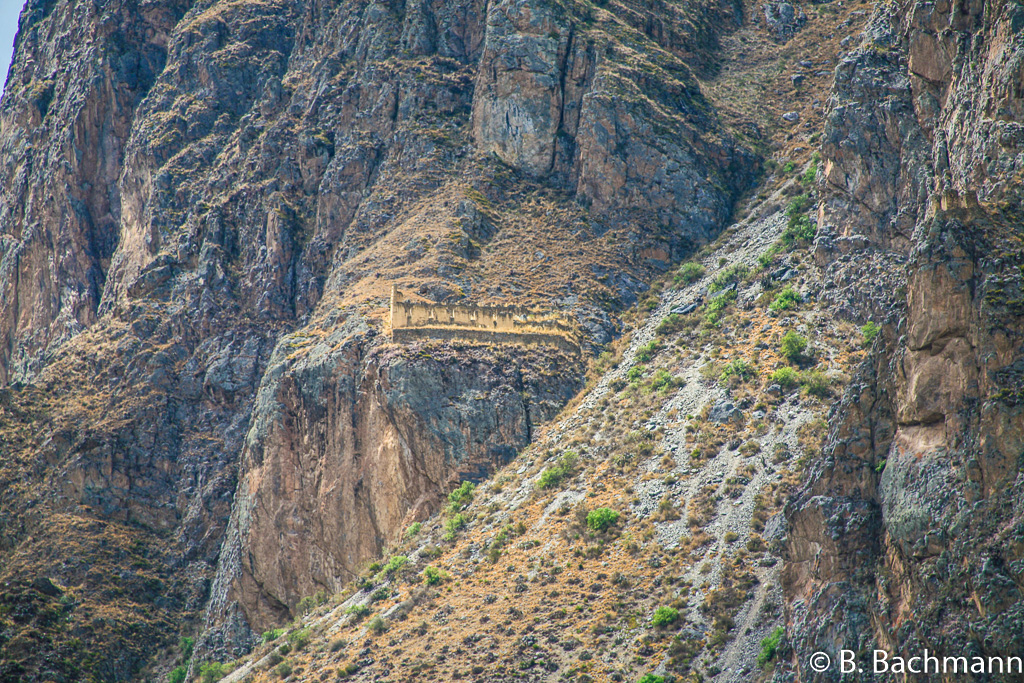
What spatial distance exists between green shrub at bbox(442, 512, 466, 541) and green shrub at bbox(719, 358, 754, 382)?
619 inches

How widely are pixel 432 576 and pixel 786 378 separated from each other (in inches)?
801

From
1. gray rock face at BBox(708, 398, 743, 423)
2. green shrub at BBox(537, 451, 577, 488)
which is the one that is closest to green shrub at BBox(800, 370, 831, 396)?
gray rock face at BBox(708, 398, 743, 423)

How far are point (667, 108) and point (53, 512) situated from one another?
5118cm

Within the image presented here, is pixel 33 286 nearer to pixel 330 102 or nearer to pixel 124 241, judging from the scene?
pixel 124 241

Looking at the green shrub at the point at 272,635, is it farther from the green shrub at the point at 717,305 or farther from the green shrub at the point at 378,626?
the green shrub at the point at 717,305

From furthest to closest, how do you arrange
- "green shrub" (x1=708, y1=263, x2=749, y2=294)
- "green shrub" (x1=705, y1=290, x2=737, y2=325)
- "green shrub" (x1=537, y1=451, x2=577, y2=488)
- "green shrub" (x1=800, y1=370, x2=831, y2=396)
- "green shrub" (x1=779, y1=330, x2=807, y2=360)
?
"green shrub" (x1=708, y1=263, x2=749, y2=294) < "green shrub" (x1=705, y1=290, x2=737, y2=325) < "green shrub" (x1=537, y1=451, x2=577, y2=488) < "green shrub" (x1=779, y1=330, x2=807, y2=360) < "green shrub" (x1=800, y1=370, x2=831, y2=396)

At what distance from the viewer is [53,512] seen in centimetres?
6925

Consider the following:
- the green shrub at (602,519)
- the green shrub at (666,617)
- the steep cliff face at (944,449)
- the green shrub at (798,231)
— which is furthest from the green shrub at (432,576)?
the green shrub at (798,231)

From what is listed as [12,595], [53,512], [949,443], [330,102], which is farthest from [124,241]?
[949,443]

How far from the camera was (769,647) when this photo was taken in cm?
3903

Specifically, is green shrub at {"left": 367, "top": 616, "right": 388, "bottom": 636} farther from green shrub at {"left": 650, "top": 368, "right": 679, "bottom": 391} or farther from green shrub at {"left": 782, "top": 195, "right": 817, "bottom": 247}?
green shrub at {"left": 782, "top": 195, "right": 817, "bottom": 247}

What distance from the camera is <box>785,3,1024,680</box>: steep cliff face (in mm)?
31219

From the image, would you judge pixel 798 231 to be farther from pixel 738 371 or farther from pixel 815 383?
pixel 815 383

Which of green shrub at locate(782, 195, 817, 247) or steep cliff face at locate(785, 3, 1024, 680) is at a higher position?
green shrub at locate(782, 195, 817, 247)
